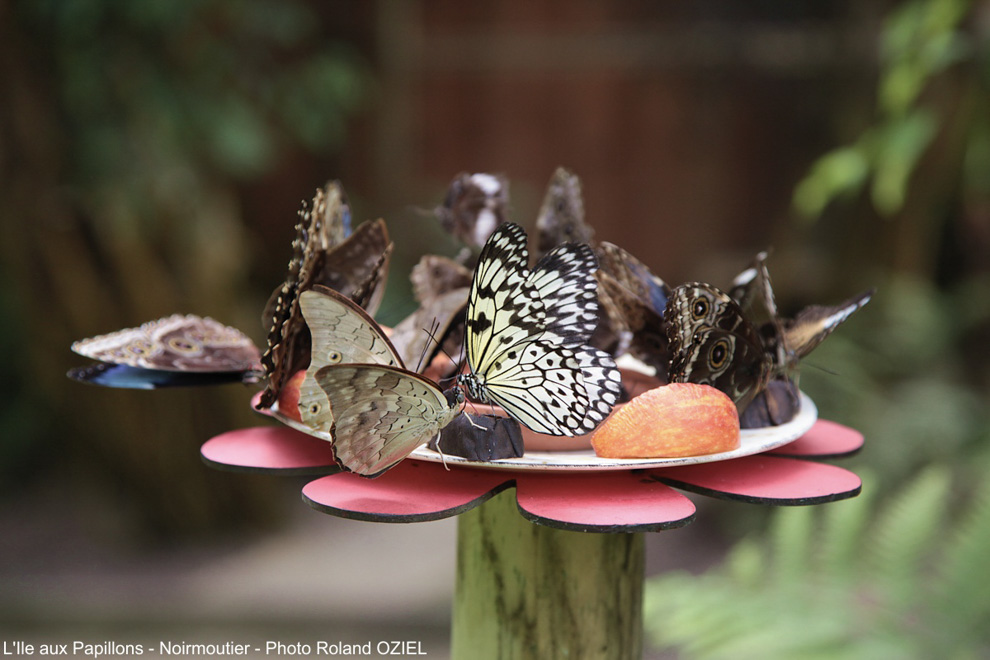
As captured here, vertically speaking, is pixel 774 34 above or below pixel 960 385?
above

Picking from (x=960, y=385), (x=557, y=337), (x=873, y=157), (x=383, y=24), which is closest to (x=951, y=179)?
(x=960, y=385)

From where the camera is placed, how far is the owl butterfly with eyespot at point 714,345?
869 mm

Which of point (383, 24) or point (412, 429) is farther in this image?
point (383, 24)

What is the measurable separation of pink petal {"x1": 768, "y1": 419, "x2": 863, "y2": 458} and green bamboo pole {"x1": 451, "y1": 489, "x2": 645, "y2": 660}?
21 centimetres

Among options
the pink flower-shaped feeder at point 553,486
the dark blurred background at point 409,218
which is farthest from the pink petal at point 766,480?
the dark blurred background at point 409,218

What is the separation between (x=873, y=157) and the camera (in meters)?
1.83

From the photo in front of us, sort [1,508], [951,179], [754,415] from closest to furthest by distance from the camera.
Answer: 1. [754,415]
2. [951,179]
3. [1,508]

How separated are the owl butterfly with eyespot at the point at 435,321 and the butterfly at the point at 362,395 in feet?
0.42

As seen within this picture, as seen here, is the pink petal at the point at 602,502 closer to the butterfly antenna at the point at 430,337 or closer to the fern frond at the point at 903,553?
the butterfly antenna at the point at 430,337

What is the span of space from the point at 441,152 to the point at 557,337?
266 centimetres

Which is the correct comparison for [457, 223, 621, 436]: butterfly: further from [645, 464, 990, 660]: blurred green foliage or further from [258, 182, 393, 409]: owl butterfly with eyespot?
[645, 464, 990, 660]: blurred green foliage

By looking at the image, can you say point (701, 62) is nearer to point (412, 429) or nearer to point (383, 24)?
point (383, 24)

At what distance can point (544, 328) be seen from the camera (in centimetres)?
83

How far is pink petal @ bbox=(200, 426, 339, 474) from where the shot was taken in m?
0.91
